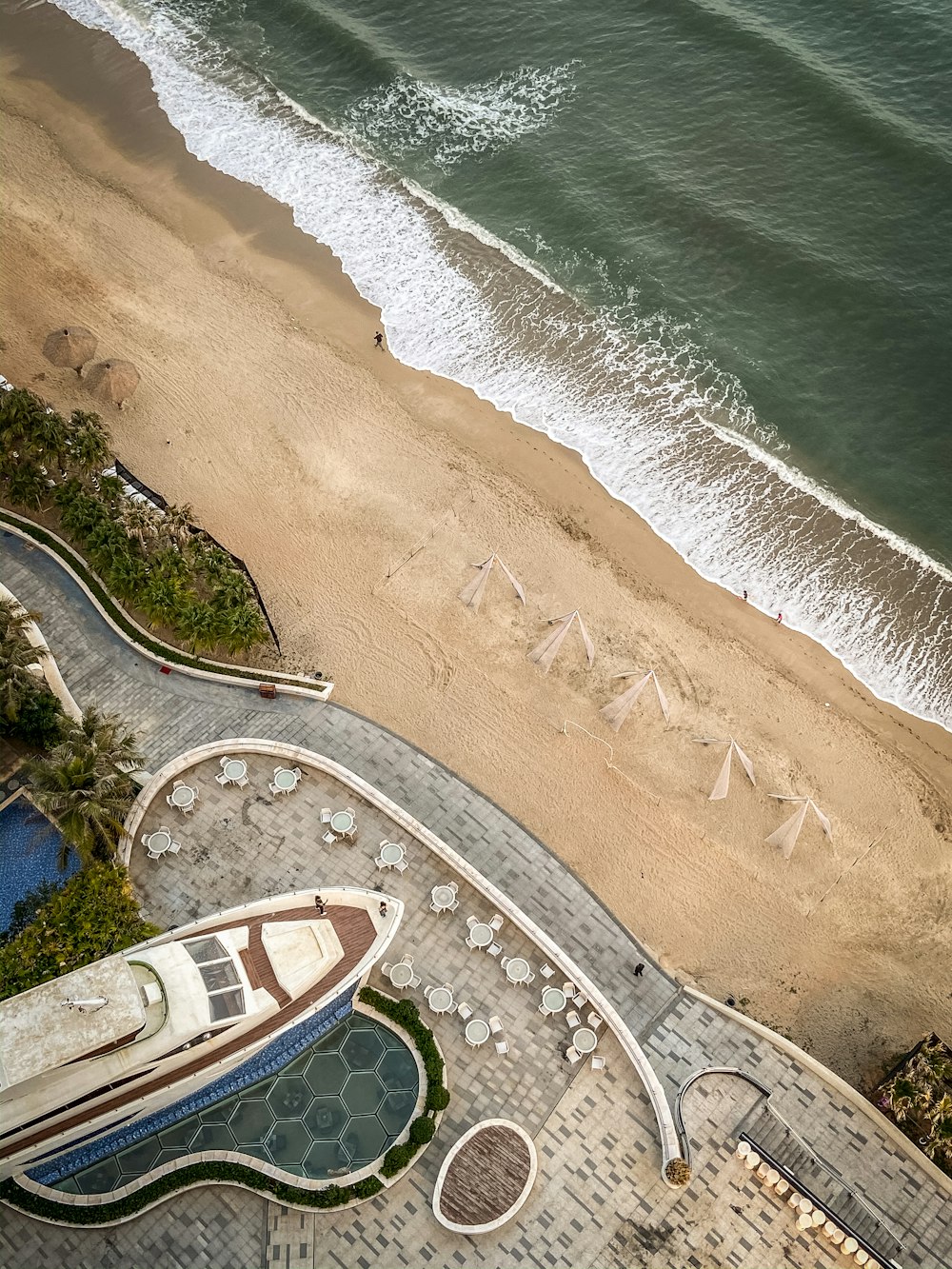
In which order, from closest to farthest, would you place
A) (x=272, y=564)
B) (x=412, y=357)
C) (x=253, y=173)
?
1. (x=272, y=564)
2. (x=412, y=357)
3. (x=253, y=173)

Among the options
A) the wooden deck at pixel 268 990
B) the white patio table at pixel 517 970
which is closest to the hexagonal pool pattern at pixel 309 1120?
the wooden deck at pixel 268 990

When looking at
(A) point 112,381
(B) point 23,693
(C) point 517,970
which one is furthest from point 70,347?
(C) point 517,970

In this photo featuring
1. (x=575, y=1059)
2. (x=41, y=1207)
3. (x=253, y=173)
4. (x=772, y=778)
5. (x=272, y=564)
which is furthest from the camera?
(x=253, y=173)

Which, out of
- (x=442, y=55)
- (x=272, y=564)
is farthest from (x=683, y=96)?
(x=272, y=564)

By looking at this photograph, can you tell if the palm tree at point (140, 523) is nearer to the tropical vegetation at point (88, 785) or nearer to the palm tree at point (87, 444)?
the palm tree at point (87, 444)

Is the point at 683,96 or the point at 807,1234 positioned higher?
the point at 683,96

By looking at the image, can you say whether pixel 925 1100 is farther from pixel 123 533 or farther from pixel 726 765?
pixel 123 533

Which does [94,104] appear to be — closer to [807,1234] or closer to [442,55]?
[442,55]

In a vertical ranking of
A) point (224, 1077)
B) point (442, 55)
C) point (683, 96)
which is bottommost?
point (224, 1077)
